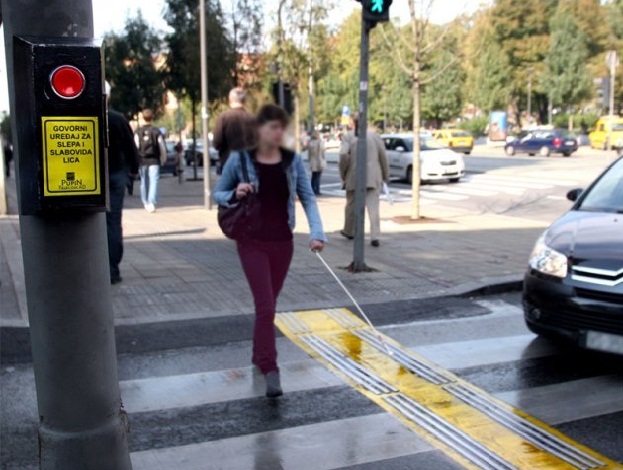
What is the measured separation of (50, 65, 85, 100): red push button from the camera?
272cm

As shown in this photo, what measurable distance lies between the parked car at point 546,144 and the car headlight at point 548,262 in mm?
36210

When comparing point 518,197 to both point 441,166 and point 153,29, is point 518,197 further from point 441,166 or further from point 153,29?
point 153,29

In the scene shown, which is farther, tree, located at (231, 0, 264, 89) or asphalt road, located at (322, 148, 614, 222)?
tree, located at (231, 0, 264, 89)

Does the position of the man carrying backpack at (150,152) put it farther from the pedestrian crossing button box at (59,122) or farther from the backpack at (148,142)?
the pedestrian crossing button box at (59,122)

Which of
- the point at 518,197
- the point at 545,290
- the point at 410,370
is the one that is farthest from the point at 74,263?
the point at 518,197

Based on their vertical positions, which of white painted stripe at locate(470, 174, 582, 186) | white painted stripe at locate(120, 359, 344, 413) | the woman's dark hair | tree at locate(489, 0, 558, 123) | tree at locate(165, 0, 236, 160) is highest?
tree at locate(489, 0, 558, 123)

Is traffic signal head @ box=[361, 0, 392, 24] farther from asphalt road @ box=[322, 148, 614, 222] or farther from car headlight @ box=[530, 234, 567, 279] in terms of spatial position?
asphalt road @ box=[322, 148, 614, 222]

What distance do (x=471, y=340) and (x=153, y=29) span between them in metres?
30.1

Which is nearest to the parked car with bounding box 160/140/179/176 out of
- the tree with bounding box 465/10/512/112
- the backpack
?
the backpack

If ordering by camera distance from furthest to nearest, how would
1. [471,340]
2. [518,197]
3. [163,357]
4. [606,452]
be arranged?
1. [518,197]
2. [471,340]
3. [163,357]
4. [606,452]

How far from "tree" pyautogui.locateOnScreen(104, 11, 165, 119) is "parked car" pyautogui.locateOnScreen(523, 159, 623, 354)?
29.3m

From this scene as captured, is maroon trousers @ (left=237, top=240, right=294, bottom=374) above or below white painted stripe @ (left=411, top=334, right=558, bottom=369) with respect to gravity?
above

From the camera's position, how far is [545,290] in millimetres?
5527

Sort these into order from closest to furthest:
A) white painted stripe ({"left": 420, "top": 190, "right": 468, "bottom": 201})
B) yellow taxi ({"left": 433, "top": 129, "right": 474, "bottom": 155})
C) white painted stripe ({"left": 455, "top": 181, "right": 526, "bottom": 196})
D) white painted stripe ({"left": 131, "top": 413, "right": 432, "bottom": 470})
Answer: white painted stripe ({"left": 131, "top": 413, "right": 432, "bottom": 470}) < white painted stripe ({"left": 420, "top": 190, "right": 468, "bottom": 201}) < white painted stripe ({"left": 455, "top": 181, "right": 526, "bottom": 196}) < yellow taxi ({"left": 433, "top": 129, "right": 474, "bottom": 155})
